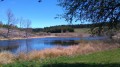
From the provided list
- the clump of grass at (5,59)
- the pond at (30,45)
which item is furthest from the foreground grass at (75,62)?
the pond at (30,45)

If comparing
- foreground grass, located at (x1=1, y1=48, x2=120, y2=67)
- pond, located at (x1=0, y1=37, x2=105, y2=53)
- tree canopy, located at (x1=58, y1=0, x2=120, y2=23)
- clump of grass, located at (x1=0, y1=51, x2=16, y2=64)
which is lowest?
pond, located at (x1=0, y1=37, x2=105, y2=53)

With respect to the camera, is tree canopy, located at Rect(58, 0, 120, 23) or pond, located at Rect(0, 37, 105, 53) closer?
tree canopy, located at Rect(58, 0, 120, 23)

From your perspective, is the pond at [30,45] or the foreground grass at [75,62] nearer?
the foreground grass at [75,62]

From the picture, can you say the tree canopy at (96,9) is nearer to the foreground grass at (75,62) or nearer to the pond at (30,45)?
the foreground grass at (75,62)

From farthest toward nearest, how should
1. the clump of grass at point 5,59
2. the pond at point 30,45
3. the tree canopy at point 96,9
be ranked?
the pond at point 30,45, the clump of grass at point 5,59, the tree canopy at point 96,9

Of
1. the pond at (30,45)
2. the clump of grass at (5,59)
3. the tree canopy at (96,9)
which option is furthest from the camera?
the pond at (30,45)

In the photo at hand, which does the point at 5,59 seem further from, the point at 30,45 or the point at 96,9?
the point at 30,45

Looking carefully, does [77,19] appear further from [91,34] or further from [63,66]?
[63,66]

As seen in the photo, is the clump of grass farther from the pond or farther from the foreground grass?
the pond

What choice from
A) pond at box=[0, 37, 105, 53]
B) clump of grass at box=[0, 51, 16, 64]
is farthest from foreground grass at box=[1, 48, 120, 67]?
pond at box=[0, 37, 105, 53]

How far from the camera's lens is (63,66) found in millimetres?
16438

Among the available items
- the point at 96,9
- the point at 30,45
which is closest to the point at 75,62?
the point at 96,9

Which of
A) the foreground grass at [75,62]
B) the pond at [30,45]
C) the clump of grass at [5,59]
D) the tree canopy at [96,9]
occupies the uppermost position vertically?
the tree canopy at [96,9]

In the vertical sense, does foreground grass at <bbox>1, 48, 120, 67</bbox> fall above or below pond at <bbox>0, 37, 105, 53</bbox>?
above
